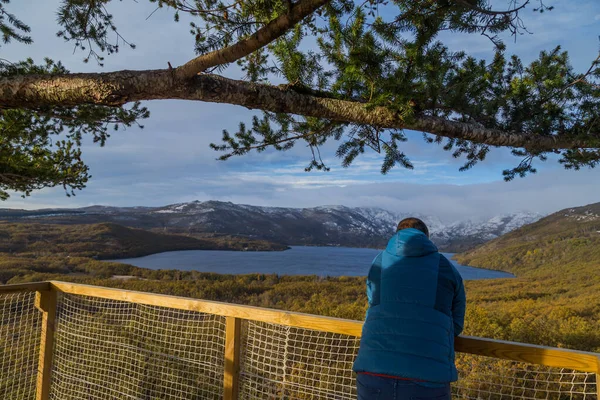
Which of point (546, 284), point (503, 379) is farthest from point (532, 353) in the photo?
point (546, 284)

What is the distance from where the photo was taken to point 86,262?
2027cm

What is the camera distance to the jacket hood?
5.38 feet

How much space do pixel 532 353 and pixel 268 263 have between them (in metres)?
18.3

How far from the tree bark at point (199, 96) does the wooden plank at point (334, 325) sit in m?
1.25

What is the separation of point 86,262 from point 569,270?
23713mm

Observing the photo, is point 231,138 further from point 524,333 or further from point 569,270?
point 569,270

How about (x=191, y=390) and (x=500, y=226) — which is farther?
(x=500, y=226)

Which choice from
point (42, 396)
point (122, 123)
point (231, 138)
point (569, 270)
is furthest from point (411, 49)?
point (569, 270)

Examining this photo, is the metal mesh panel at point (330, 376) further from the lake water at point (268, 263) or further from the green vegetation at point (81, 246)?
the green vegetation at point (81, 246)

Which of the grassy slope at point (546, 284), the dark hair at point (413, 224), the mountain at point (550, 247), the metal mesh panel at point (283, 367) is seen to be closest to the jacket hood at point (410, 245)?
the dark hair at point (413, 224)

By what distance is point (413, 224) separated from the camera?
6.18ft

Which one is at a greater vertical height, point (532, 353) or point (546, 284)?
point (532, 353)

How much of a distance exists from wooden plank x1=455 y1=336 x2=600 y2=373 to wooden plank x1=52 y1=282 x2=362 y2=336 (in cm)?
51

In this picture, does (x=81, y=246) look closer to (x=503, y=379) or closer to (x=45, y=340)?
(x=45, y=340)
